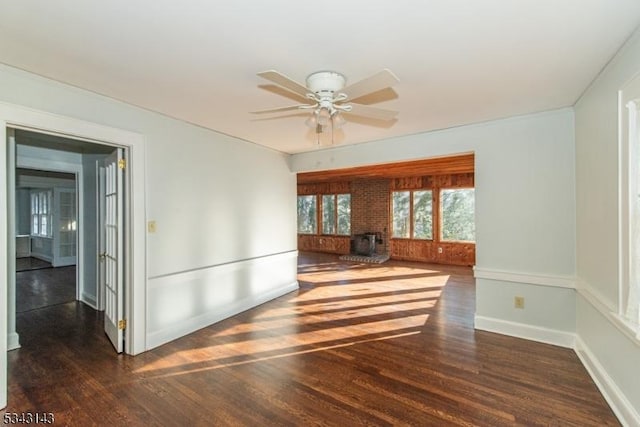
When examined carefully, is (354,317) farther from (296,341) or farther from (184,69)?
(184,69)

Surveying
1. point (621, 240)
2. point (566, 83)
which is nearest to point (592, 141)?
point (566, 83)

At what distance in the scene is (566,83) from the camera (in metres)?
2.45

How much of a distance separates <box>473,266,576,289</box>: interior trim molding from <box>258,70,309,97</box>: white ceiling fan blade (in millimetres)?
2908

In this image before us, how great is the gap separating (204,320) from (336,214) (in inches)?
276

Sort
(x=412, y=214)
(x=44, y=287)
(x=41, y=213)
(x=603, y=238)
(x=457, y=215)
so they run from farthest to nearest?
(x=41, y=213)
(x=412, y=214)
(x=457, y=215)
(x=44, y=287)
(x=603, y=238)

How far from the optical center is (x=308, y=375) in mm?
2545

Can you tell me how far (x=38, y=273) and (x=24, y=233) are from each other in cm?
395

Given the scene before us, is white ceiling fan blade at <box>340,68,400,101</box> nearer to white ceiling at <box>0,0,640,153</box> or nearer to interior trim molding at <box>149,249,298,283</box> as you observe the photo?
white ceiling at <box>0,0,640,153</box>

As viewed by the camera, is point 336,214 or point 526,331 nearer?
point 526,331

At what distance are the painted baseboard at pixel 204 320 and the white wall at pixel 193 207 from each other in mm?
11

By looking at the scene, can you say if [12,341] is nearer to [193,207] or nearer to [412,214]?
[193,207]

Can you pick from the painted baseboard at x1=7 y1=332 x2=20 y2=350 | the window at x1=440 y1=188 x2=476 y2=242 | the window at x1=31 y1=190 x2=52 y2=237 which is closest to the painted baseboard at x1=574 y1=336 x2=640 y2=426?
the painted baseboard at x1=7 y1=332 x2=20 y2=350

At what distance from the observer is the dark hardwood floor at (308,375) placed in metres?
2.05

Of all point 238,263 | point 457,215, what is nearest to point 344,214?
point 457,215
